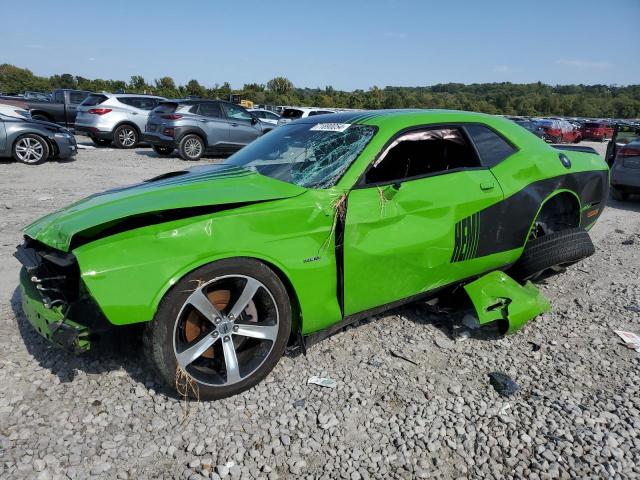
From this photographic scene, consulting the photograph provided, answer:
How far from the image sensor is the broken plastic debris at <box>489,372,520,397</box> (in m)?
2.74

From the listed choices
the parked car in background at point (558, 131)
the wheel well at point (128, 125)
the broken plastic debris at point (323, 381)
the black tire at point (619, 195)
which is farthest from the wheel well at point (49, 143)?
the parked car in background at point (558, 131)

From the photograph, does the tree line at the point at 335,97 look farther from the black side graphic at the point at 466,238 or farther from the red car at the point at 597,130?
the black side graphic at the point at 466,238

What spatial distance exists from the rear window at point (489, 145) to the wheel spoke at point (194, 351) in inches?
92.2

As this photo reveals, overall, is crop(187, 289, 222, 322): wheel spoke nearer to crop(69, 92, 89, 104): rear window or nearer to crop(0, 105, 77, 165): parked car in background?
crop(0, 105, 77, 165): parked car in background

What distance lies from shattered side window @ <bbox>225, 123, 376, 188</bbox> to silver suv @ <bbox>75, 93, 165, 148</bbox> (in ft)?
37.5

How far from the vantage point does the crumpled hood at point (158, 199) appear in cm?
251

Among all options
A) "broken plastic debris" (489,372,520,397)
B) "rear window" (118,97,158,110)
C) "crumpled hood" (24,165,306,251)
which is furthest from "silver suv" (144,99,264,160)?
"broken plastic debris" (489,372,520,397)

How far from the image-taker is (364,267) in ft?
9.32

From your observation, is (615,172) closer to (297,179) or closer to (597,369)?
(597,369)

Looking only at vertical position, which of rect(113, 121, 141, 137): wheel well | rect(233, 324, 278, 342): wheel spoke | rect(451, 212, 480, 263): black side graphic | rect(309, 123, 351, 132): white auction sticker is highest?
rect(309, 123, 351, 132): white auction sticker

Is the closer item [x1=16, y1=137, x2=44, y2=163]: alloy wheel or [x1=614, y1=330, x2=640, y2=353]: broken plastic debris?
[x1=614, y1=330, x2=640, y2=353]: broken plastic debris

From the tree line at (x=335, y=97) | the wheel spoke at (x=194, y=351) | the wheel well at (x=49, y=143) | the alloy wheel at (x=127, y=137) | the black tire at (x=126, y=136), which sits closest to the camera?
the wheel spoke at (x=194, y=351)

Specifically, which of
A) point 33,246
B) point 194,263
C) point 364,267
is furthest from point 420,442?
point 33,246

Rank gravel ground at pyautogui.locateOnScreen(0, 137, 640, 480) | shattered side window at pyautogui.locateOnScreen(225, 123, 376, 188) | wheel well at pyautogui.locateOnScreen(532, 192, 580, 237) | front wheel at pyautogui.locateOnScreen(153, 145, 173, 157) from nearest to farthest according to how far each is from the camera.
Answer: gravel ground at pyautogui.locateOnScreen(0, 137, 640, 480)
shattered side window at pyautogui.locateOnScreen(225, 123, 376, 188)
wheel well at pyautogui.locateOnScreen(532, 192, 580, 237)
front wheel at pyautogui.locateOnScreen(153, 145, 173, 157)
